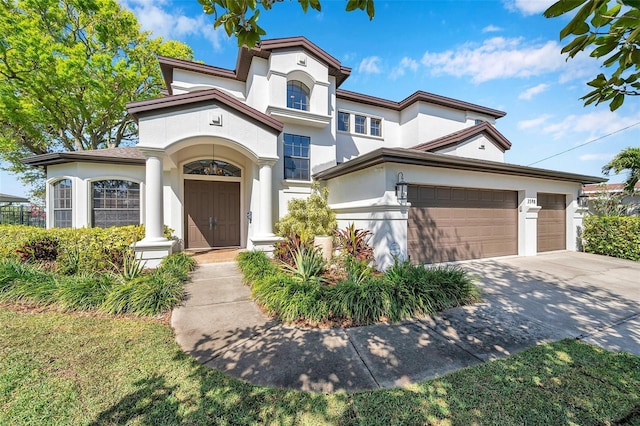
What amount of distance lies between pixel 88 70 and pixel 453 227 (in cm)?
2070

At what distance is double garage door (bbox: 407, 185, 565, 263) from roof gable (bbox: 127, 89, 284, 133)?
5.37m

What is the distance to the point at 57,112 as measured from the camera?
49.2 ft

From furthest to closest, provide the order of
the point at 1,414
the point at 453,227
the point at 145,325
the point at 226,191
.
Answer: the point at 226,191
the point at 453,227
the point at 145,325
the point at 1,414

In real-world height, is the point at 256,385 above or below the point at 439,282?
below

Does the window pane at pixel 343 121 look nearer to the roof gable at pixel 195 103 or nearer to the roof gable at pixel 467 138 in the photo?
the roof gable at pixel 467 138

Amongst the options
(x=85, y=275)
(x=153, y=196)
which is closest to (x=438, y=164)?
(x=153, y=196)

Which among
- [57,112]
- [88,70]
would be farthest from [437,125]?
[57,112]

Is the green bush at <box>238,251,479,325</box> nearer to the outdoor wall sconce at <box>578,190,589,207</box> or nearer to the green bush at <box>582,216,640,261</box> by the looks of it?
the green bush at <box>582,216,640,261</box>

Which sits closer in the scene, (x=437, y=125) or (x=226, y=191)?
(x=226, y=191)

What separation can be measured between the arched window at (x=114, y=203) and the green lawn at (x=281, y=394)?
294 inches

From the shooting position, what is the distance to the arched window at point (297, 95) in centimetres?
1095

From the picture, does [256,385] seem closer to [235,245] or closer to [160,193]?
[160,193]

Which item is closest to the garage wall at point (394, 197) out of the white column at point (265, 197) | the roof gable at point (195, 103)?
the white column at point (265, 197)

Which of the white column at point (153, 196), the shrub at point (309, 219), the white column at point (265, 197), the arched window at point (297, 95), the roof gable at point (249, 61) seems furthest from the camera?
the arched window at point (297, 95)
